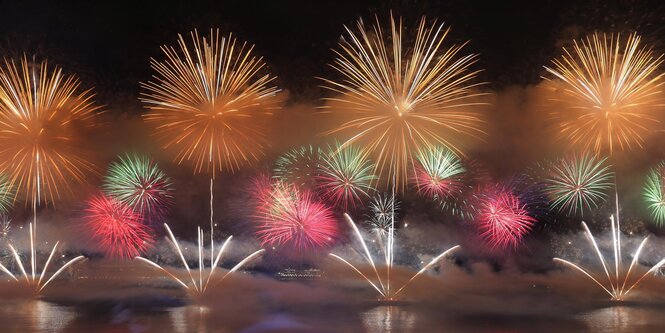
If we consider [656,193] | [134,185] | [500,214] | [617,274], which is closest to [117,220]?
[134,185]

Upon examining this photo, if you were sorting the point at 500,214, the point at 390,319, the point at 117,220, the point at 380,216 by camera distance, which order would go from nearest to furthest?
the point at 390,319, the point at 500,214, the point at 117,220, the point at 380,216

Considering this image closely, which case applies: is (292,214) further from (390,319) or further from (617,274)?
(617,274)

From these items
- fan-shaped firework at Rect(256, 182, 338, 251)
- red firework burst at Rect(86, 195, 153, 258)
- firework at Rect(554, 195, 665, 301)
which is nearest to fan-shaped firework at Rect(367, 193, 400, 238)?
fan-shaped firework at Rect(256, 182, 338, 251)

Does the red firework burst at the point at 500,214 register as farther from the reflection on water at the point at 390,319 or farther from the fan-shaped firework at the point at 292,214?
the fan-shaped firework at the point at 292,214

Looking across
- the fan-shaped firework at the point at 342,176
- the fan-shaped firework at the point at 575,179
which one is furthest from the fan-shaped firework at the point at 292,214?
the fan-shaped firework at the point at 575,179

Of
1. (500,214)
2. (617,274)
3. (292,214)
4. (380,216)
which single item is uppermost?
(380,216)

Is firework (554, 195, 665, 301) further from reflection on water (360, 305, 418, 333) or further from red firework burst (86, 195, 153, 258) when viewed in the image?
red firework burst (86, 195, 153, 258)
